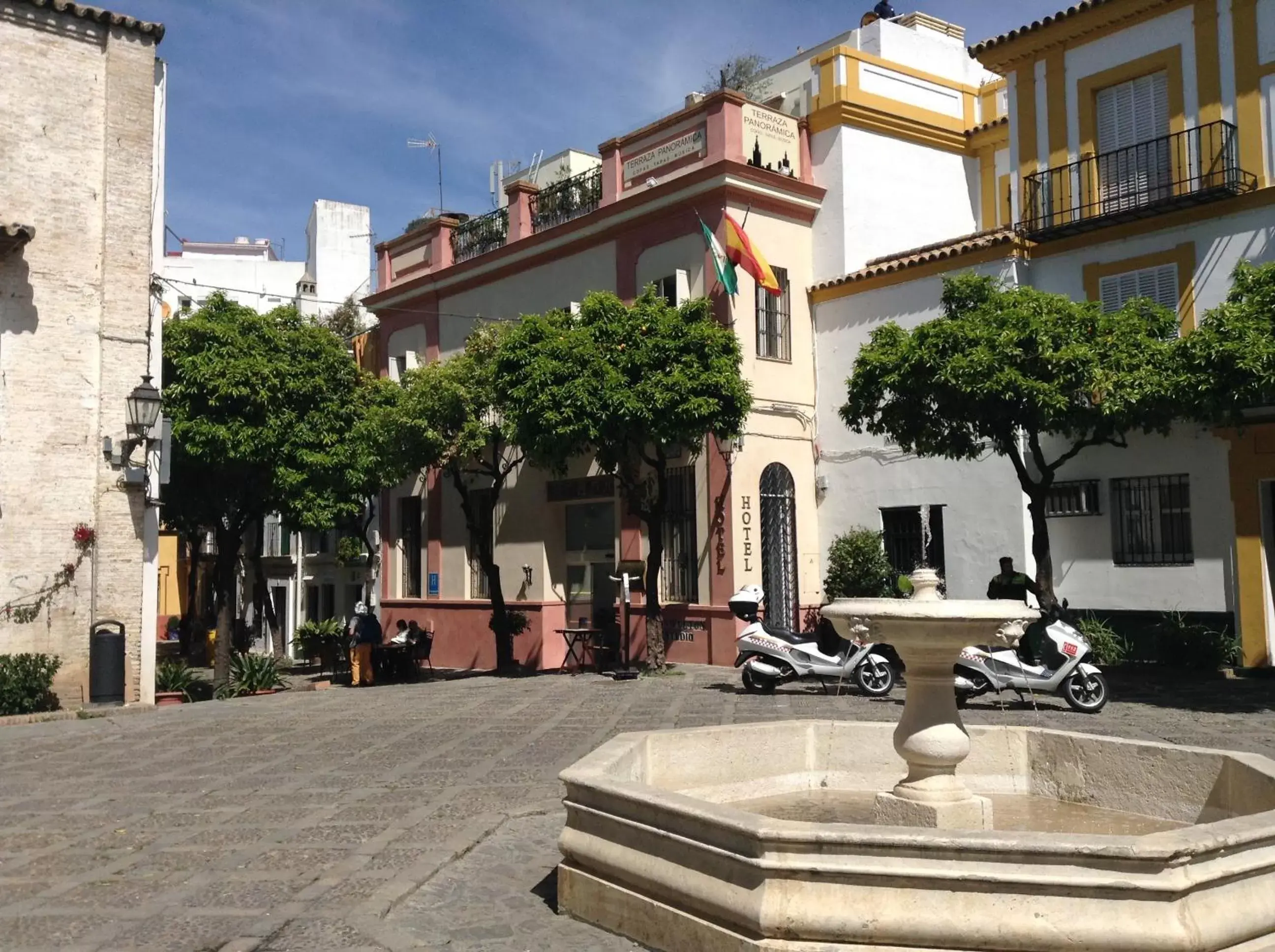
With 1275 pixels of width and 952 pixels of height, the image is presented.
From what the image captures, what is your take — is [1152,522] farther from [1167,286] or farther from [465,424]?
[465,424]

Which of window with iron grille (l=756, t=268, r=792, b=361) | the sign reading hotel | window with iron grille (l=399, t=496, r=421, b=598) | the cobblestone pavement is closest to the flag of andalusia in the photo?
window with iron grille (l=756, t=268, r=792, b=361)

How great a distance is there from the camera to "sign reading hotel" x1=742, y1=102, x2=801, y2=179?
20.3 metres

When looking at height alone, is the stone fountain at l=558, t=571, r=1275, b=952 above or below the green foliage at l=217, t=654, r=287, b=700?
above

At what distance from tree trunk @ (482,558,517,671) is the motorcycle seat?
734 centimetres

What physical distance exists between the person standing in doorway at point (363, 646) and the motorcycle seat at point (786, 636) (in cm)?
826

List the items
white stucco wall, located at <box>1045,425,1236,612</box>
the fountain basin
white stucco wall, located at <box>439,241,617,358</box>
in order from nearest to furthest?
the fountain basin < white stucco wall, located at <box>1045,425,1236,612</box> < white stucco wall, located at <box>439,241,617,358</box>

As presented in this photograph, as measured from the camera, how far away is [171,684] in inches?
696

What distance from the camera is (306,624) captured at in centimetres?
2820

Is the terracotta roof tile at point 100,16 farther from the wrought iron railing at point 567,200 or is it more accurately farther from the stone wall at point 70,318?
the wrought iron railing at point 567,200

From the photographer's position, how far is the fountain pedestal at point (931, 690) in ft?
18.8

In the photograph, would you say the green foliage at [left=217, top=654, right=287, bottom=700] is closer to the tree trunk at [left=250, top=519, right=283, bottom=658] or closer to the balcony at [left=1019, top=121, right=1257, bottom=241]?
the tree trunk at [left=250, top=519, right=283, bottom=658]

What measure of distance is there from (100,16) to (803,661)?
12879mm

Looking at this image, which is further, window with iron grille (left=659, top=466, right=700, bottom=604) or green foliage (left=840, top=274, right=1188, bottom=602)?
window with iron grille (left=659, top=466, right=700, bottom=604)

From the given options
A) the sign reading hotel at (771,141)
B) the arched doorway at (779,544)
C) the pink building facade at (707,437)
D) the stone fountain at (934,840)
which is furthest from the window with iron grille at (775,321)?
the stone fountain at (934,840)
